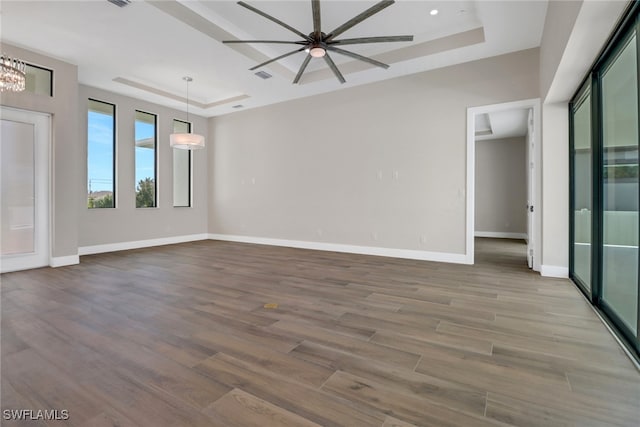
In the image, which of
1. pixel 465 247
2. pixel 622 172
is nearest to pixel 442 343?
pixel 622 172

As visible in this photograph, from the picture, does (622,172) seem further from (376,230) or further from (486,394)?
(376,230)

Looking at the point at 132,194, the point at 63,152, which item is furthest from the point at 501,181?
the point at 63,152

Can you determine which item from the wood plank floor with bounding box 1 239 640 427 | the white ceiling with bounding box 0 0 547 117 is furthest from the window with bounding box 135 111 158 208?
the wood plank floor with bounding box 1 239 640 427

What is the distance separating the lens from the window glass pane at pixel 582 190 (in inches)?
130

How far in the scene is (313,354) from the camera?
2.04m

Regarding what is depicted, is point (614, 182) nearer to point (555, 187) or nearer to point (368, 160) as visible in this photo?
point (555, 187)

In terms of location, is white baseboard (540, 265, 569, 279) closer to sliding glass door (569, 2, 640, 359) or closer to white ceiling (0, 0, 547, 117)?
sliding glass door (569, 2, 640, 359)

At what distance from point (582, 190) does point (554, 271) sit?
1146 millimetres

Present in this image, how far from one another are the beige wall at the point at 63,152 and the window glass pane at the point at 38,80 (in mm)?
74

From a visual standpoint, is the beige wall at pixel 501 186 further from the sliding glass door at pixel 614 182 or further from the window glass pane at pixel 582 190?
the sliding glass door at pixel 614 182

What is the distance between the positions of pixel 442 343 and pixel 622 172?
76.5 inches

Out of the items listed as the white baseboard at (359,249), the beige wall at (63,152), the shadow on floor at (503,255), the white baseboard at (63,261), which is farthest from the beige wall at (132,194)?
the shadow on floor at (503,255)

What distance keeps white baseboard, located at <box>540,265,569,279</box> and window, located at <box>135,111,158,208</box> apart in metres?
7.57

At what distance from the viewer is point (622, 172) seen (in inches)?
93.6
